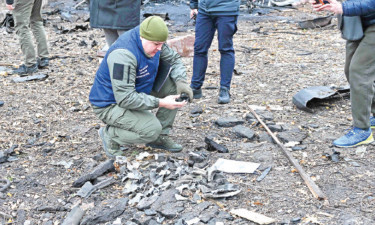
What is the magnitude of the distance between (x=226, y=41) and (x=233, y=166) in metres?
2.22

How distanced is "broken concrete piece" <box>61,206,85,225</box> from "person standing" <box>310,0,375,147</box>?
268cm

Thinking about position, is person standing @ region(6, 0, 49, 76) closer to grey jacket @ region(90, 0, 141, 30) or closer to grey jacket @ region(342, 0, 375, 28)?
grey jacket @ region(90, 0, 141, 30)

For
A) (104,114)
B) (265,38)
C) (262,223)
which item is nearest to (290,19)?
(265,38)

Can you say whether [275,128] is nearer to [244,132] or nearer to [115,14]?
[244,132]

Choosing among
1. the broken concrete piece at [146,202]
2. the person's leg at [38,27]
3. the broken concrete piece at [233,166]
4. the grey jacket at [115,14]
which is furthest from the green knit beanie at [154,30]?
the person's leg at [38,27]

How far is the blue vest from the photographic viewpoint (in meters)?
4.31

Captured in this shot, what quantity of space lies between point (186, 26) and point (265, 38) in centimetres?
305

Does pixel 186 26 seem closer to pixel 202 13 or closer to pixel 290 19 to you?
pixel 290 19

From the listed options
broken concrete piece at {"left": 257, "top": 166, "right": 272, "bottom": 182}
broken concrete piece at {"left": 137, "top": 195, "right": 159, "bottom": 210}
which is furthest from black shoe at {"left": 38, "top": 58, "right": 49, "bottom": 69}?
broken concrete piece at {"left": 257, "top": 166, "right": 272, "bottom": 182}

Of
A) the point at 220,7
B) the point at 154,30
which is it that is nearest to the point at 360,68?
the point at 154,30

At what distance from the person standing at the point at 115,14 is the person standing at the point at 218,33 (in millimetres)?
877

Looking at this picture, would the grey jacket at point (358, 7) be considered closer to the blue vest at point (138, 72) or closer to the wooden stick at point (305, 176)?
the wooden stick at point (305, 176)

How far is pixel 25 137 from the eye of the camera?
18.1 ft

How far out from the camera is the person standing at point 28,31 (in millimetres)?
7566
